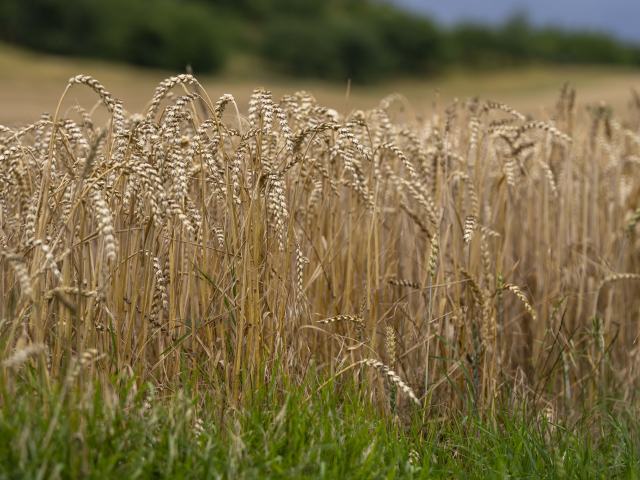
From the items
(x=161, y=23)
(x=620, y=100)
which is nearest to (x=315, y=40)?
(x=161, y=23)

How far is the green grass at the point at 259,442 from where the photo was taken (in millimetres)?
2365

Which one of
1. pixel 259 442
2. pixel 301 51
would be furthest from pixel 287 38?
pixel 259 442

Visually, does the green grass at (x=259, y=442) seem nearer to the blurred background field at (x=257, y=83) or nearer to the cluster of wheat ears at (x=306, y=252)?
the cluster of wheat ears at (x=306, y=252)

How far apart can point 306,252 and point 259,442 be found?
3.69ft

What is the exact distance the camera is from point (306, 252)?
3.68 meters

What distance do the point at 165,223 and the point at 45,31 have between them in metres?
61.3

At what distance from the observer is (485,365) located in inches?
138

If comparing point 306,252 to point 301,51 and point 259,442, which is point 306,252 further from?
point 301,51

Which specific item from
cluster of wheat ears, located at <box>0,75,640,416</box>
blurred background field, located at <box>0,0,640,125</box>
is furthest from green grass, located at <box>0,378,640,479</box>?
blurred background field, located at <box>0,0,640,125</box>

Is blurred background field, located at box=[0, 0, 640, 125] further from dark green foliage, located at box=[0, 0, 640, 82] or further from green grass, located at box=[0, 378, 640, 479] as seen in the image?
green grass, located at box=[0, 378, 640, 479]

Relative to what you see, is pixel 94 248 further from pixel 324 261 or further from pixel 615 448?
pixel 615 448

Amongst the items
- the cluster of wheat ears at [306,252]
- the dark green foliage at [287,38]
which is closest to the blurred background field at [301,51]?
the dark green foliage at [287,38]

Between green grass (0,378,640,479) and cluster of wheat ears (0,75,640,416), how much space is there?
0.13 meters

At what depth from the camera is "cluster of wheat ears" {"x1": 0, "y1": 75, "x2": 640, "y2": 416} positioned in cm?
291
